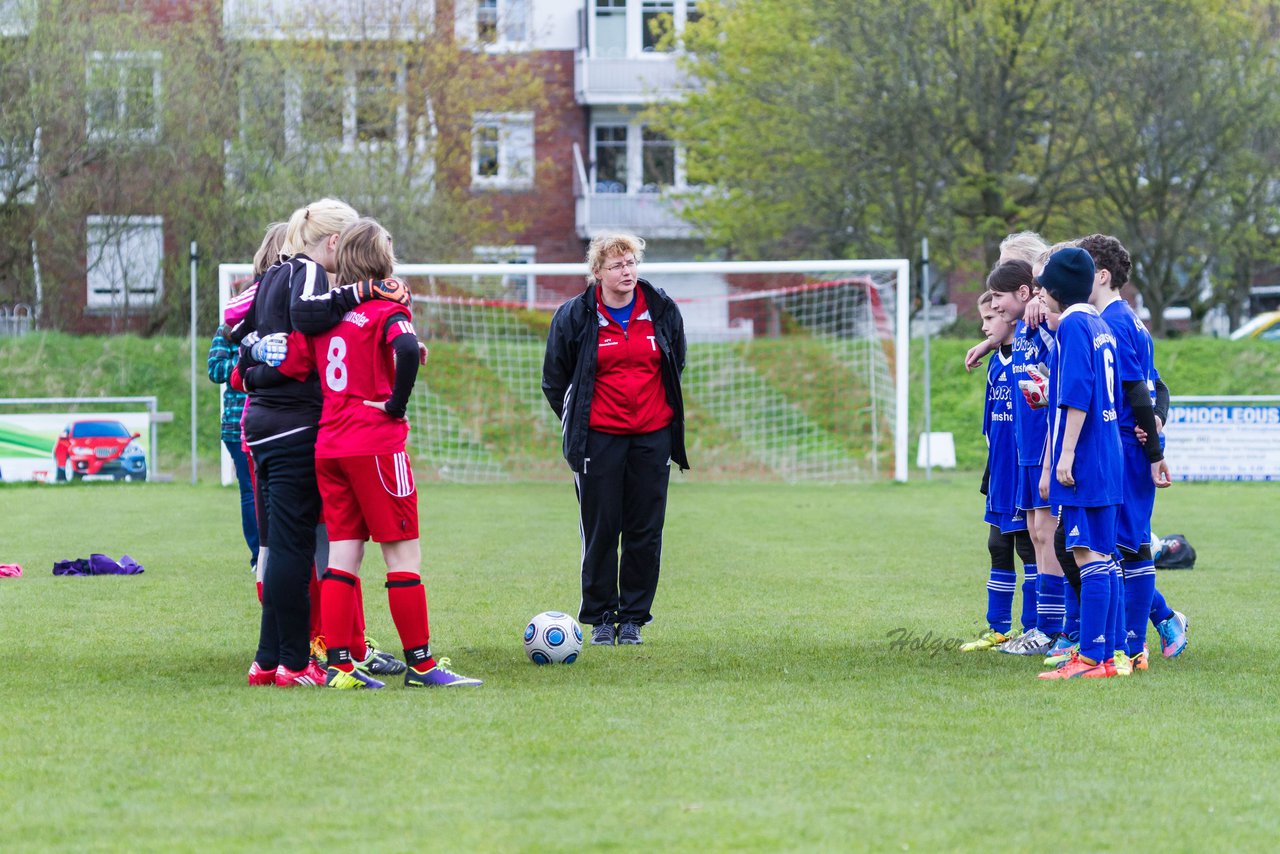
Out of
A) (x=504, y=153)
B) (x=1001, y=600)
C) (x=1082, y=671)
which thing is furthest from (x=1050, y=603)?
(x=504, y=153)

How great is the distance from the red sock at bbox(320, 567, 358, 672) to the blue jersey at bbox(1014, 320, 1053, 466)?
292 cm

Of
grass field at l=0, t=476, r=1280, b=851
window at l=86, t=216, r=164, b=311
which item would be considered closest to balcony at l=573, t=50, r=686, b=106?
window at l=86, t=216, r=164, b=311

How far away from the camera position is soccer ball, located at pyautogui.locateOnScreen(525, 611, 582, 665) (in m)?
6.50

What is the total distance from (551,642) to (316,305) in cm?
176

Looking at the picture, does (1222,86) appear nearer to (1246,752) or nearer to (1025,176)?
(1025,176)

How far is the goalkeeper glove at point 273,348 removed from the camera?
228 inches

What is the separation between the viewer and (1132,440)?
20.8 feet

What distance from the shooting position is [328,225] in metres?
6.05

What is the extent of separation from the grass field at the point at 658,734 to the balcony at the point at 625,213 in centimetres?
2712

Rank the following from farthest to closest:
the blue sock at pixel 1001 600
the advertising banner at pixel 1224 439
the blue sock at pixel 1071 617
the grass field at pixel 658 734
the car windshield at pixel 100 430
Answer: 1. the advertising banner at pixel 1224 439
2. the car windshield at pixel 100 430
3. the blue sock at pixel 1001 600
4. the blue sock at pixel 1071 617
5. the grass field at pixel 658 734

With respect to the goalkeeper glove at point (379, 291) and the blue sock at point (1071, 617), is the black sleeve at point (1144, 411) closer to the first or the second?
the blue sock at point (1071, 617)

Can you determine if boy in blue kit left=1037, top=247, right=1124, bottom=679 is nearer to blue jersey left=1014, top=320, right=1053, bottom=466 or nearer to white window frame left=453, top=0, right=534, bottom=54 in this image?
blue jersey left=1014, top=320, right=1053, bottom=466

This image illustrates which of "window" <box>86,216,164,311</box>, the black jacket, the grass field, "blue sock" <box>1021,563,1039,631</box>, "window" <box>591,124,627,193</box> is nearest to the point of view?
the grass field

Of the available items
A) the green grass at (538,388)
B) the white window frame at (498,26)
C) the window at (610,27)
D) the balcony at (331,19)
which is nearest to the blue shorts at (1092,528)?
the green grass at (538,388)
